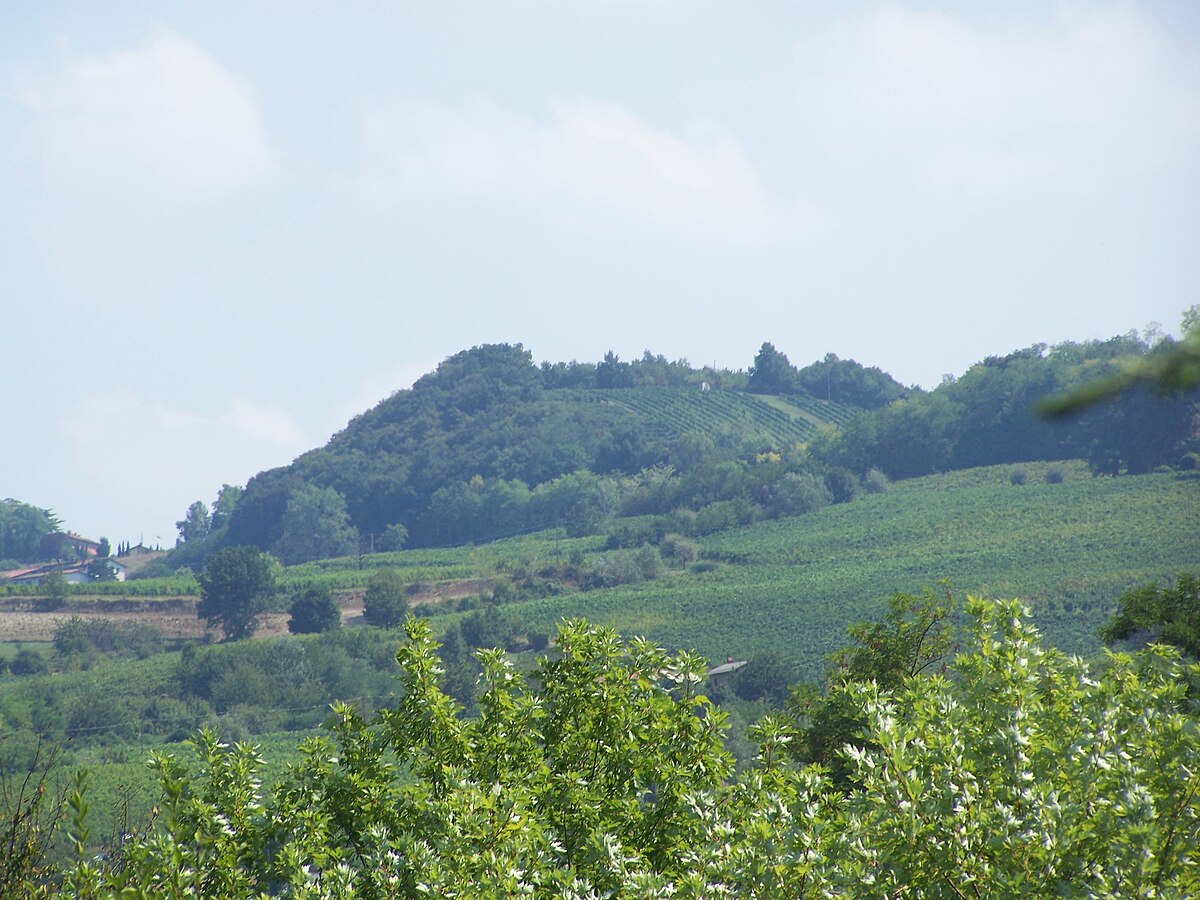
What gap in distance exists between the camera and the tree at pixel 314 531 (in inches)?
3688

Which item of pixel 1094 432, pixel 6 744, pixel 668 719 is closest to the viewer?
pixel 668 719

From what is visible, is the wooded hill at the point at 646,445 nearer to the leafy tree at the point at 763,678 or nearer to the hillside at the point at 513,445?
the hillside at the point at 513,445

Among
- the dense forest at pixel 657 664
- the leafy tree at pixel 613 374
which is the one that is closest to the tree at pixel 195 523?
the dense forest at pixel 657 664

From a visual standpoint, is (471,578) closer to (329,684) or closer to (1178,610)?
(329,684)

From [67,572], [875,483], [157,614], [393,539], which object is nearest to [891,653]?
[875,483]

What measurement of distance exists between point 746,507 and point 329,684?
951 inches

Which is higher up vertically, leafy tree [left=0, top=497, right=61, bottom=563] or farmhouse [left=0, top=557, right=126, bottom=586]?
leafy tree [left=0, top=497, right=61, bottom=563]

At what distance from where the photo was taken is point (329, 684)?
5166 cm

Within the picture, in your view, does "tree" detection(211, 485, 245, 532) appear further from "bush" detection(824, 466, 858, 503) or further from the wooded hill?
"bush" detection(824, 466, 858, 503)

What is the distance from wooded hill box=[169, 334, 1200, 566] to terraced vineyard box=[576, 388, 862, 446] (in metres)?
0.21

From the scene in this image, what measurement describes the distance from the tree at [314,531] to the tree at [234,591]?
30.0 metres

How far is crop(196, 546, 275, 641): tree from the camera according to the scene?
61562mm

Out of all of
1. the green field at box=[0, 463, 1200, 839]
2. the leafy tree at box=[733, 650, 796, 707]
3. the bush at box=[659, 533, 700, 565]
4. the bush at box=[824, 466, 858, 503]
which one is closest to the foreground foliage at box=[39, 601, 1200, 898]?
the green field at box=[0, 463, 1200, 839]

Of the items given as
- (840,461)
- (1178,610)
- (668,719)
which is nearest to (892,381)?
(840,461)
